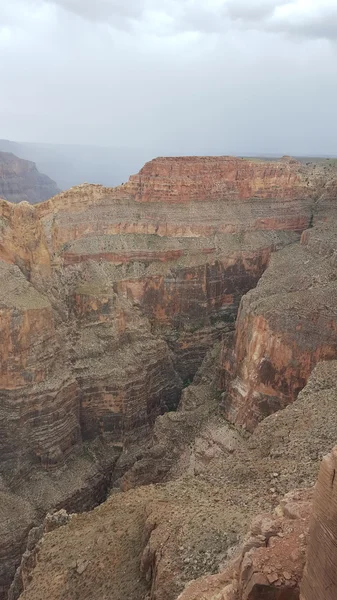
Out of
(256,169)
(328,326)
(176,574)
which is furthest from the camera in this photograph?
(256,169)

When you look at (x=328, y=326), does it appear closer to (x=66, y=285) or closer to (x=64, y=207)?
(x=66, y=285)

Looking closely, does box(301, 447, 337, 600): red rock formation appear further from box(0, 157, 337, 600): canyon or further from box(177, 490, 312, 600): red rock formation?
box(177, 490, 312, 600): red rock formation

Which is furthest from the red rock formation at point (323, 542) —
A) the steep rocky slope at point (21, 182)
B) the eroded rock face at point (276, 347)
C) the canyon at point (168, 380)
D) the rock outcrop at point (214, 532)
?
the steep rocky slope at point (21, 182)

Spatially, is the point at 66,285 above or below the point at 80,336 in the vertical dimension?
above

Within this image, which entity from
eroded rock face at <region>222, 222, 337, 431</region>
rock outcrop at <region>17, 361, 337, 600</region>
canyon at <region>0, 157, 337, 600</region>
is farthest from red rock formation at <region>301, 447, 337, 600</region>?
eroded rock face at <region>222, 222, 337, 431</region>

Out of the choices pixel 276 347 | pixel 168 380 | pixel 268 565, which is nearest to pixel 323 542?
pixel 268 565

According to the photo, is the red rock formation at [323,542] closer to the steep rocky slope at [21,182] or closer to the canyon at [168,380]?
the canyon at [168,380]

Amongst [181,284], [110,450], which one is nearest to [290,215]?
[181,284]

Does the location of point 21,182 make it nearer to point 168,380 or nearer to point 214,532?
point 168,380
